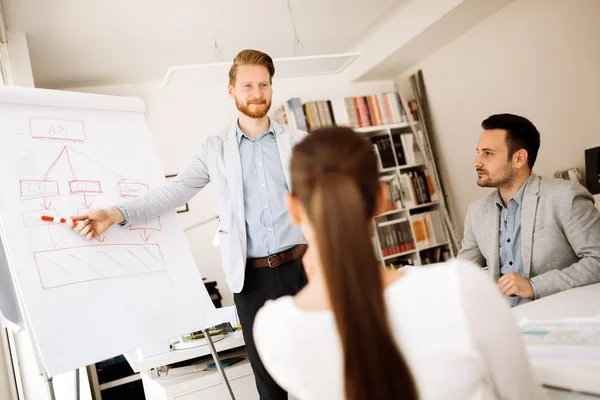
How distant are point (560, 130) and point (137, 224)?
3320 mm

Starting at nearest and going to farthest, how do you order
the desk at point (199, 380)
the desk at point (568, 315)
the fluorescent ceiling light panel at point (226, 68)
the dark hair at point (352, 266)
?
the dark hair at point (352, 266) < the desk at point (568, 315) < the desk at point (199, 380) < the fluorescent ceiling light panel at point (226, 68)

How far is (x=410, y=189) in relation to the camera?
5.09m

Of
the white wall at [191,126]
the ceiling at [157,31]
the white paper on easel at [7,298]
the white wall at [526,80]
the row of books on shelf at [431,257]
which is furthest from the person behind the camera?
the row of books on shelf at [431,257]

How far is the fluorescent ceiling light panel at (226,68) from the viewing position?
295 cm

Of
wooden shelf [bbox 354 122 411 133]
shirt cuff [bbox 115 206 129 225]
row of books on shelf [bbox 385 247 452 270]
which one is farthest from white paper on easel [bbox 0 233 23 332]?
row of books on shelf [bbox 385 247 452 270]

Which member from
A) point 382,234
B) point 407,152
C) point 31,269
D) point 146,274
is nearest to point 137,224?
point 146,274

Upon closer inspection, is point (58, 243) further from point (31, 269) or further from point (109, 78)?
point (109, 78)

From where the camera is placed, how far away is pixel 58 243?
174 centimetres

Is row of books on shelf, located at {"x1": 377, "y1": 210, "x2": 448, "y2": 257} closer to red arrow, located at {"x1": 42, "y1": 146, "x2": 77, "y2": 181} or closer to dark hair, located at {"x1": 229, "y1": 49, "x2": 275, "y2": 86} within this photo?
dark hair, located at {"x1": 229, "y1": 49, "x2": 275, "y2": 86}

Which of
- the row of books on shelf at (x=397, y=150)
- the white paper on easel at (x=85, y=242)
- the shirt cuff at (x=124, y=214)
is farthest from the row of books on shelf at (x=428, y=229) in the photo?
the shirt cuff at (x=124, y=214)

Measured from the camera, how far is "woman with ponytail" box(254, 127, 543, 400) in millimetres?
707

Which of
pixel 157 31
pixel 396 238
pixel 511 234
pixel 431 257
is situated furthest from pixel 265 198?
pixel 431 257

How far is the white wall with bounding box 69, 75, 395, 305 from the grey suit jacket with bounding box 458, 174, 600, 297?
3270mm

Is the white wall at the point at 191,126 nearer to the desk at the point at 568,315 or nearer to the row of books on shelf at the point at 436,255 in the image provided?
the row of books on shelf at the point at 436,255
